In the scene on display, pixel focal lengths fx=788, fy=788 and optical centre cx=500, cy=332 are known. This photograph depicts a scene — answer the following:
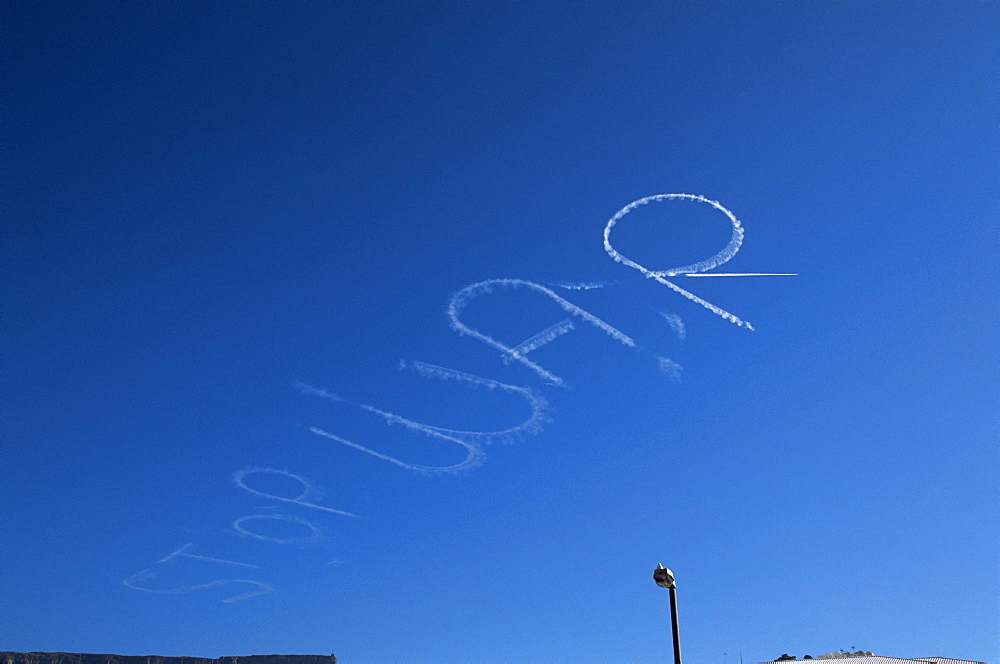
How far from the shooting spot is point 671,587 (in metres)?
26.8

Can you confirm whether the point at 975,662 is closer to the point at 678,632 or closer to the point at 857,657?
the point at 857,657

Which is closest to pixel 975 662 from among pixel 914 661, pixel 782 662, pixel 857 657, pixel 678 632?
pixel 914 661

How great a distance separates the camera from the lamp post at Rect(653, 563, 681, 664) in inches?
1024

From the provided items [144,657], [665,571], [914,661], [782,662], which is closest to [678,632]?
[665,571]

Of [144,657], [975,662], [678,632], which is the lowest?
[678,632]

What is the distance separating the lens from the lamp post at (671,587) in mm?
26000

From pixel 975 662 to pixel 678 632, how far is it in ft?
227

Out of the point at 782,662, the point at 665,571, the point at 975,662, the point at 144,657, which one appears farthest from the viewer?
the point at 144,657

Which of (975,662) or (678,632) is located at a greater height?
(975,662)

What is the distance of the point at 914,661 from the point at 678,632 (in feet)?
219

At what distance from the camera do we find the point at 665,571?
2597cm

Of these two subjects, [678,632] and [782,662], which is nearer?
[678,632]

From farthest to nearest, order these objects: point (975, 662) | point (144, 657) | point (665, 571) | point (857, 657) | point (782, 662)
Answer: point (144, 657)
point (782, 662)
point (857, 657)
point (975, 662)
point (665, 571)

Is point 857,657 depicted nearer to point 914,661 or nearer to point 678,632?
point 914,661
